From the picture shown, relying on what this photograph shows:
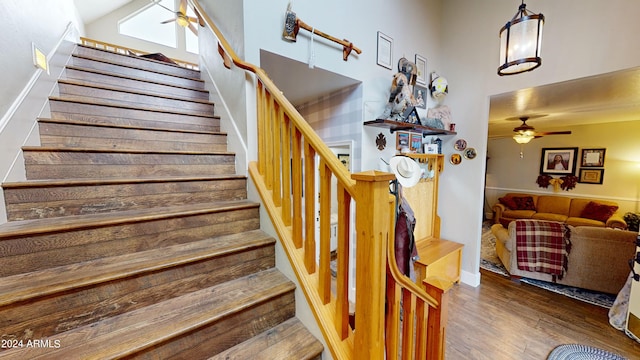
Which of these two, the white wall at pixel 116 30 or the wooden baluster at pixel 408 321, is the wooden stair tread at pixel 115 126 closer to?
the wooden baluster at pixel 408 321

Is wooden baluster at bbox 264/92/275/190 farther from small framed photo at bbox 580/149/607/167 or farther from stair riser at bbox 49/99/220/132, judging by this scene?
small framed photo at bbox 580/149/607/167

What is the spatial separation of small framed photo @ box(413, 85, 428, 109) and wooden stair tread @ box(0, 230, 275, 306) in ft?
8.28

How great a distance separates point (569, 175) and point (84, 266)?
7.95 m

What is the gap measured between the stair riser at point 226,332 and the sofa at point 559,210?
6.29 meters

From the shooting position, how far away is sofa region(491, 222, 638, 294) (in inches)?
101

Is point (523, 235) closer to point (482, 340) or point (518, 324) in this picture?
point (518, 324)

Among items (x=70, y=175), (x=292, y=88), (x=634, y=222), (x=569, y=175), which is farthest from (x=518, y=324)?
(x=569, y=175)

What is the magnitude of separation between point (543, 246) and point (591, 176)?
3860 mm

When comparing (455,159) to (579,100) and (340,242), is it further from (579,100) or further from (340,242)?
(340,242)

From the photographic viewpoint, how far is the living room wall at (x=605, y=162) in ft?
15.1

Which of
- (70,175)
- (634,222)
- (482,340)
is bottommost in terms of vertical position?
(482,340)

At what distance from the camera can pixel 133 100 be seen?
2.04m

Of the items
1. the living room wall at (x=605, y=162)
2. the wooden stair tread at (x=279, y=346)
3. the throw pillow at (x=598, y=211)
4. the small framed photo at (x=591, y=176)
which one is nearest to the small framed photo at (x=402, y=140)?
the wooden stair tread at (x=279, y=346)

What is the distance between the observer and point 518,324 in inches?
87.5
